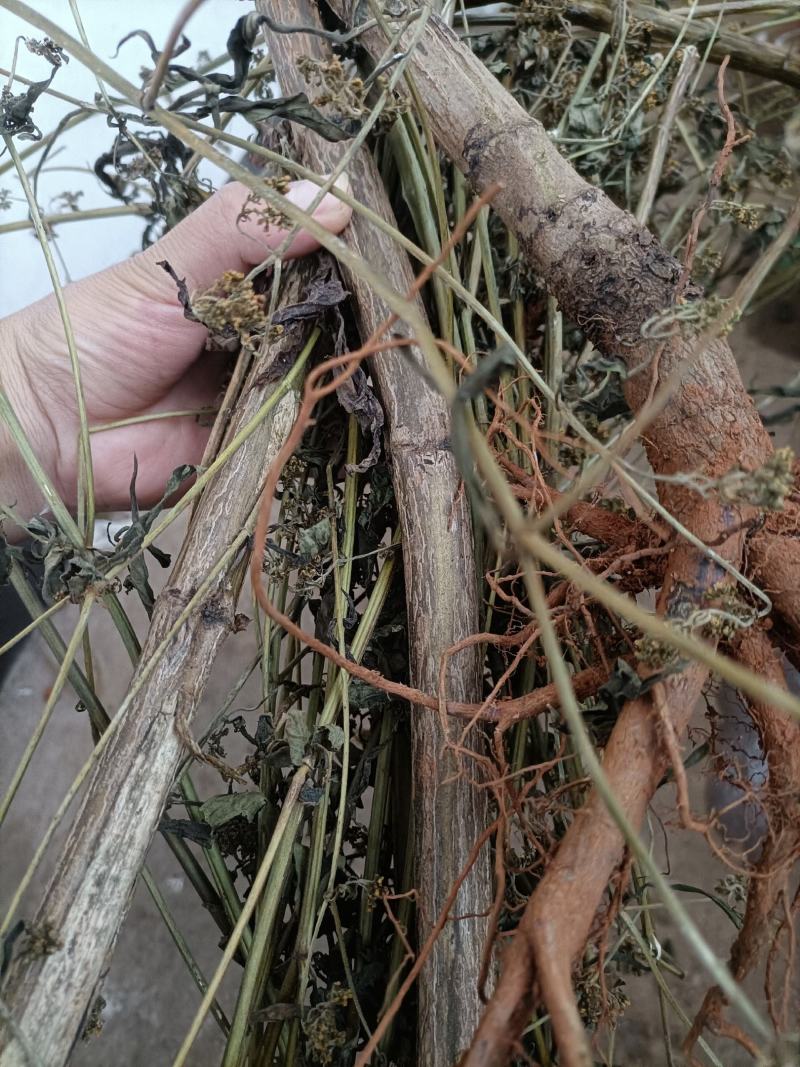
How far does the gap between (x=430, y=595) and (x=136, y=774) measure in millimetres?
200

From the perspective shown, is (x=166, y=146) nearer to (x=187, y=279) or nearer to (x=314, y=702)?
(x=187, y=279)

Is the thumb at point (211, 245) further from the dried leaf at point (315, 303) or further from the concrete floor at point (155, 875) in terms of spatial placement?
the concrete floor at point (155, 875)

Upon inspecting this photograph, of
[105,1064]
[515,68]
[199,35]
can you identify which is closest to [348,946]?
[105,1064]

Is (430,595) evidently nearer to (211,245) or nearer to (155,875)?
(211,245)

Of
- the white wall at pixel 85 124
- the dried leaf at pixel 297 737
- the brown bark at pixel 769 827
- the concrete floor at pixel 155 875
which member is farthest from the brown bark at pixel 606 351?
the white wall at pixel 85 124

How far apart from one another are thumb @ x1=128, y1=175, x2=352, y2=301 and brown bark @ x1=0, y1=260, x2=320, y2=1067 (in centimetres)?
13

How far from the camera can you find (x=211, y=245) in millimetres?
646

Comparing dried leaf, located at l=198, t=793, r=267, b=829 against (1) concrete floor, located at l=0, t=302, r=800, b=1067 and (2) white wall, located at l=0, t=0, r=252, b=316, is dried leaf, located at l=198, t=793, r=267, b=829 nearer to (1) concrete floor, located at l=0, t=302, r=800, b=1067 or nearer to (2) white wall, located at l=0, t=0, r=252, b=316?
(1) concrete floor, located at l=0, t=302, r=800, b=1067

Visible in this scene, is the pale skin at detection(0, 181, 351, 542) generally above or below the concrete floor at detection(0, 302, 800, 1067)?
above

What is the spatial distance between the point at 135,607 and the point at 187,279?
1.76 feet

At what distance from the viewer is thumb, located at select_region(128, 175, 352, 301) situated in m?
0.63

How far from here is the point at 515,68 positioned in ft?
2.35

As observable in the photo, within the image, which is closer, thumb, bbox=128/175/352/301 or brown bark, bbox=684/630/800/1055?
brown bark, bbox=684/630/800/1055

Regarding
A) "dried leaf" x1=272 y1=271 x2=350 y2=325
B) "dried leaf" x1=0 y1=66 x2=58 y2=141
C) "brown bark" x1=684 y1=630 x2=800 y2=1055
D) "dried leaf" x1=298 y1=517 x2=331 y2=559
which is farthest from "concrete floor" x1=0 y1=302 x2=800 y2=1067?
"dried leaf" x1=0 y1=66 x2=58 y2=141
